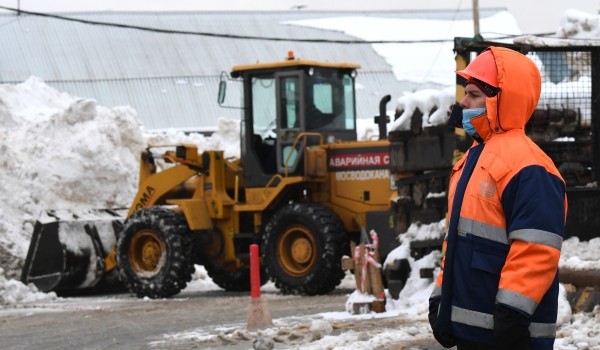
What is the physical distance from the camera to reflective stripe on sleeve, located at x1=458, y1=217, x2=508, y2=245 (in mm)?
4691

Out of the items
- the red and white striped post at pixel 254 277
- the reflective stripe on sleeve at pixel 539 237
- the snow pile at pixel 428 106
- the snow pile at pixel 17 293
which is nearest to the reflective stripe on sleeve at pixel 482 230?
the reflective stripe on sleeve at pixel 539 237

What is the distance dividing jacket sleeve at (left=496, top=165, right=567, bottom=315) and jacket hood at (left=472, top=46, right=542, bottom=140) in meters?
0.24

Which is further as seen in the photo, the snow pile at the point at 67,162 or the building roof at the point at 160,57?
the building roof at the point at 160,57

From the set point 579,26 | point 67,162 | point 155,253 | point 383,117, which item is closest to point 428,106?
point 579,26

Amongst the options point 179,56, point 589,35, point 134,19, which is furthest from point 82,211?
point 134,19

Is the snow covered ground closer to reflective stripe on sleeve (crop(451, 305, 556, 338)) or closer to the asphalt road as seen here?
the asphalt road

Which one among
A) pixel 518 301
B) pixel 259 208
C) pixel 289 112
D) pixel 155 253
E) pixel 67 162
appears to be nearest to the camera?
pixel 518 301

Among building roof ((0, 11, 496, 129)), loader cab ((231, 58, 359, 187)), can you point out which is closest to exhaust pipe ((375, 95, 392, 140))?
loader cab ((231, 58, 359, 187))

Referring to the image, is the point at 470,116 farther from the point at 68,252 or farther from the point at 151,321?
the point at 68,252

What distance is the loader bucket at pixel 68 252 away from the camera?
1764cm

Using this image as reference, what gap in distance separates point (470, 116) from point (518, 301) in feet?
2.52

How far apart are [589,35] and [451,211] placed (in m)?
8.56

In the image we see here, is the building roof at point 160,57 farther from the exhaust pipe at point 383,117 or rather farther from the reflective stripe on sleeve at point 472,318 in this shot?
the reflective stripe on sleeve at point 472,318

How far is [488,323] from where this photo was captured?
4.67 metres
